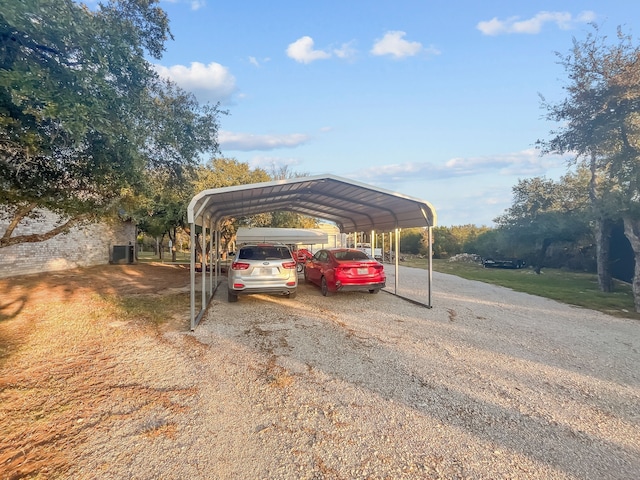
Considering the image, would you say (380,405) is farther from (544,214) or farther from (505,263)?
(505,263)

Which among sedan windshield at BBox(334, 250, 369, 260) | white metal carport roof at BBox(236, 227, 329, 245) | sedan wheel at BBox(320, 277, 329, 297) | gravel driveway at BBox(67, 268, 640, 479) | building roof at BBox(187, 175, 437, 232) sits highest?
building roof at BBox(187, 175, 437, 232)

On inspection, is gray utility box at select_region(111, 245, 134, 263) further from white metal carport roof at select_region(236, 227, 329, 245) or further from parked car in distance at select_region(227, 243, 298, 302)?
parked car in distance at select_region(227, 243, 298, 302)

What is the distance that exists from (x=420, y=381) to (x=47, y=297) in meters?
10.6

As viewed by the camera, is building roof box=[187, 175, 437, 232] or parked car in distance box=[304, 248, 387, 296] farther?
parked car in distance box=[304, 248, 387, 296]

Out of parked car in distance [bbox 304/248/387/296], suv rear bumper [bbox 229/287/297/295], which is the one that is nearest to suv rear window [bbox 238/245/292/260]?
suv rear bumper [bbox 229/287/297/295]

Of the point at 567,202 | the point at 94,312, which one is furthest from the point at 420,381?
the point at 567,202

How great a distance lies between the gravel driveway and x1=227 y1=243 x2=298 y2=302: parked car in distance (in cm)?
187

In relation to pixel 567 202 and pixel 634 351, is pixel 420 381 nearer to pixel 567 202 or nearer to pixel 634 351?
pixel 634 351

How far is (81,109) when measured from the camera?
14.2 ft

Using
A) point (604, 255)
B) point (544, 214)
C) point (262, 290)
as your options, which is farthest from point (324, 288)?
point (544, 214)

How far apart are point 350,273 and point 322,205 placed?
4901 millimetres

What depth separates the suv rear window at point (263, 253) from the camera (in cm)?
925

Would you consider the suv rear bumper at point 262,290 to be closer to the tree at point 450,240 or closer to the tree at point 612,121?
the tree at point 612,121

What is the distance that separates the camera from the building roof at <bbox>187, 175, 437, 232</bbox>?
8234mm
